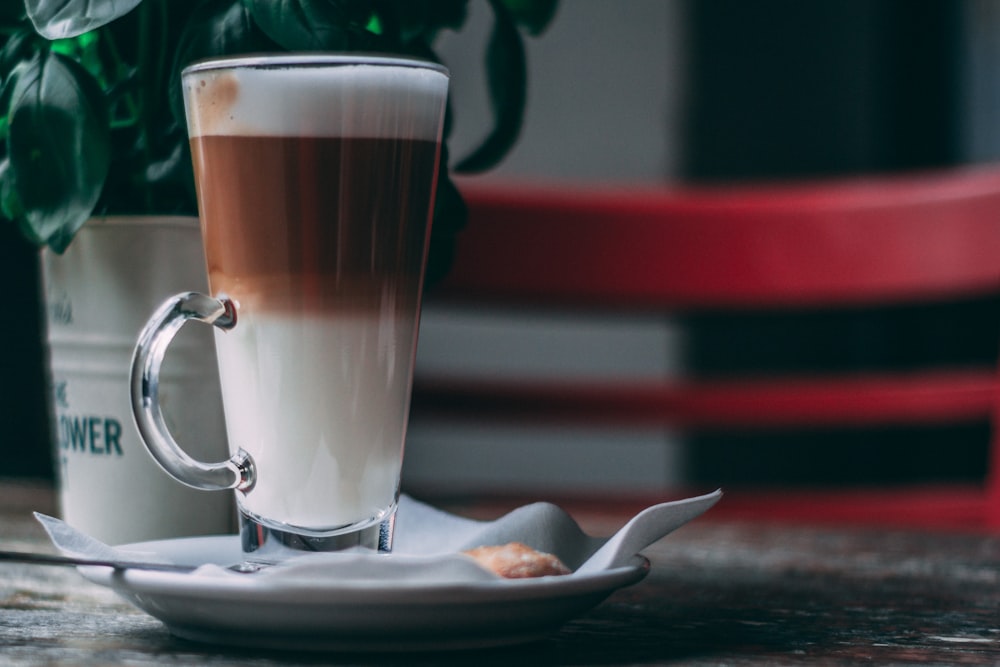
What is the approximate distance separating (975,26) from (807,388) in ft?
5.75

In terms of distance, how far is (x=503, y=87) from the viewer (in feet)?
2.27

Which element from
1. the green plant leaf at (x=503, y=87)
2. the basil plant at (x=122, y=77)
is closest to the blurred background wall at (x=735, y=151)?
the green plant leaf at (x=503, y=87)

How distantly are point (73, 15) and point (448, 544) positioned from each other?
302mm

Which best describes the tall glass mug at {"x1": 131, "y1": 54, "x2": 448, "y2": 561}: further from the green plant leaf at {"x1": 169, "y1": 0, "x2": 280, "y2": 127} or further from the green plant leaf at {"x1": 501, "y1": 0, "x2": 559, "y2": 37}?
the green plant leaf at {"x1": 501, "y1": 0, "x2": 559, "y2": 37}

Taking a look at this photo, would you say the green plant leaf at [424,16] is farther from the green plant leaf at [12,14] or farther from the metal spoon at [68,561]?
the metal spoon at [68,561]

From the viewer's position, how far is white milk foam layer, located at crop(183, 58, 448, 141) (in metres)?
0.48

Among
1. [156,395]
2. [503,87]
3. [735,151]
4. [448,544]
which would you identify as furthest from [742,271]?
[735,151]

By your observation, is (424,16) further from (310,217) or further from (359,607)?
(359,607)

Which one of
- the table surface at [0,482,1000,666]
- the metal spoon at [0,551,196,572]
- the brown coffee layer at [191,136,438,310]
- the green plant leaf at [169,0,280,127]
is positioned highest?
the green plant leaf at [169,0,280,127]

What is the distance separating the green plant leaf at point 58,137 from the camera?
21.7 inches

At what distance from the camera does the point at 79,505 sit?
62 centimetres

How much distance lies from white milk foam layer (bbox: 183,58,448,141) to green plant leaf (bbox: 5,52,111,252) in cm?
7

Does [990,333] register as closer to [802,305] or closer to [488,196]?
[802,305]

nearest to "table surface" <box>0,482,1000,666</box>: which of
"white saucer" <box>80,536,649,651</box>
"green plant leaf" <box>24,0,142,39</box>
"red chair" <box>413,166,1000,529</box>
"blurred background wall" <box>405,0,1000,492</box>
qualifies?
"white saucer" <box>80,536,649,651</box>
